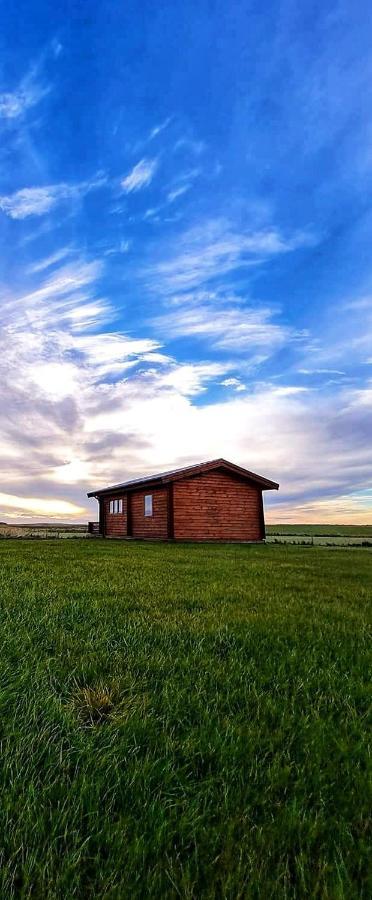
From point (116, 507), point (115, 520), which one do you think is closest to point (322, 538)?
point (115, 520)

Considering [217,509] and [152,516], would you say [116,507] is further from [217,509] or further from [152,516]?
[217,509]

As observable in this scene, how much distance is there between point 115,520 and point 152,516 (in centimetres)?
631

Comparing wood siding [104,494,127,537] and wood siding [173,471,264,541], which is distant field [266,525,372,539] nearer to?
wood siding [173,471,264,541]

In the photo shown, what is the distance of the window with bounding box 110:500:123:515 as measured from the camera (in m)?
32.2

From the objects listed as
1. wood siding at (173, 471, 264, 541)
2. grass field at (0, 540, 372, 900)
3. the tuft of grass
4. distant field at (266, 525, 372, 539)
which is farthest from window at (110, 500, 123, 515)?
the tuft of grass

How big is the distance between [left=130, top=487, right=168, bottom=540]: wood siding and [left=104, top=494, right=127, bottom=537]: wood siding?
3.27ft

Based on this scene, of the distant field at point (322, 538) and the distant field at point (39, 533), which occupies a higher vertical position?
the distant field at point (39, 533)

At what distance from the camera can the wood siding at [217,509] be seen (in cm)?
2586

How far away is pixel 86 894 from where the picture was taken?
154 centimetres

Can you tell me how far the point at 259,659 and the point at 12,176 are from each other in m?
17.2

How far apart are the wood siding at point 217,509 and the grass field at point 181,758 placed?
21.0 meters

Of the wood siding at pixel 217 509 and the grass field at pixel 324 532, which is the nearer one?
the wood siding at pixel 217 509

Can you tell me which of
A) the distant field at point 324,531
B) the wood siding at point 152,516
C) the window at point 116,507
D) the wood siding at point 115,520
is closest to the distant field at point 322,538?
the distant field at point 324,531

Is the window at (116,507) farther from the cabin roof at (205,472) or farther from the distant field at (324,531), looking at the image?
the distant field at (324,531)
